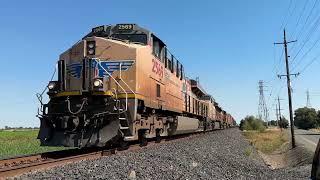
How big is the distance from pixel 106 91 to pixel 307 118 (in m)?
121

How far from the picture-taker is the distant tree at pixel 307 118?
120m

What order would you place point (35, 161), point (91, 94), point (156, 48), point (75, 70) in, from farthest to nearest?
point (156, 48) < point (75, 70) < point (91, 94) < point (35, 161)

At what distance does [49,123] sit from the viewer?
12.3m

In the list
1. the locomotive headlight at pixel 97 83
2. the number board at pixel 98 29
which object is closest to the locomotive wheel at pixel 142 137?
the locomotive headlight at pixel 97 83

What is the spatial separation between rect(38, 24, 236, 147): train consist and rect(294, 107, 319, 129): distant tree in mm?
112194

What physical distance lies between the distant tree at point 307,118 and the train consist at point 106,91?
368 ft

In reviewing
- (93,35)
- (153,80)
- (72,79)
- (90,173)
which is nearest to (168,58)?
(153,80)

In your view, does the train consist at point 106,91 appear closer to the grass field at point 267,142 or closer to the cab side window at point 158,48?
the cab side window at point 158,48

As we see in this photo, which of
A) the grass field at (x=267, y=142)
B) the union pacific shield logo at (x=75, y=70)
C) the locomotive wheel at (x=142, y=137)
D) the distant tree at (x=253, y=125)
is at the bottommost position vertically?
the grass field at (x=267, y=142)

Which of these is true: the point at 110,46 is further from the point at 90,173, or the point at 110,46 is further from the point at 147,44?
the point at 90,173

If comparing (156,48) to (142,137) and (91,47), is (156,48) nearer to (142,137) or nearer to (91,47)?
(91,47)

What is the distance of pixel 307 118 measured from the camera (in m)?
124

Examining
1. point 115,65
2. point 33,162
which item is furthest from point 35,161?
point 115,65

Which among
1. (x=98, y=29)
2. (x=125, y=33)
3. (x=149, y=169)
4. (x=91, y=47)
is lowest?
(x=149, y=169)
